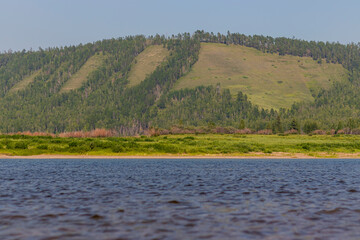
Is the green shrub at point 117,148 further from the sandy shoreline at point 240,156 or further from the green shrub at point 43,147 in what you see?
the green shrub at point 43,147

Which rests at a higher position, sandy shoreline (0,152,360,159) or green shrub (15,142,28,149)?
green shrub (15,142,28,149)

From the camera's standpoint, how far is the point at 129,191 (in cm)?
3138

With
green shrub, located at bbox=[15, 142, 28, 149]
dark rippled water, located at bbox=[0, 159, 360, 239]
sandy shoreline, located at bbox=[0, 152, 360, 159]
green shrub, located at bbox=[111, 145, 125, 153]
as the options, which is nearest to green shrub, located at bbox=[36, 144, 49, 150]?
green shrub, located at bbox=[15, 142, 28, 149]

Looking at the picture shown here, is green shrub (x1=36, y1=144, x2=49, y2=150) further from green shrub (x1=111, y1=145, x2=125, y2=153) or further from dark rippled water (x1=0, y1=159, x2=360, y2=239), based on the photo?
dark rippled water (x1=0, y1=159, x2=360, y2=239)

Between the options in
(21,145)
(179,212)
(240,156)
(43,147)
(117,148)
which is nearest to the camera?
(179,212)

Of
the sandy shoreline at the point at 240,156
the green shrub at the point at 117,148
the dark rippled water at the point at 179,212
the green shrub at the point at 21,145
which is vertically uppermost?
the dark rippled water at the point at 179,212

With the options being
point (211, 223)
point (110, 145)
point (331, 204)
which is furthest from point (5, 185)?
point (110, 145)

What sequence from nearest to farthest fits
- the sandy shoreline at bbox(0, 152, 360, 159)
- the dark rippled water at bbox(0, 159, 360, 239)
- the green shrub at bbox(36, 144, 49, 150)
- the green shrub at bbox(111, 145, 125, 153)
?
the dark rippled water at bbox(0, 159, 360, 239) → the sandy shoreline at bbox(0, 152, 360, 159) → the green shrub at bbox(111, 145, 125, 153) → the green shrub at bbox(36, 144, 49, 150)

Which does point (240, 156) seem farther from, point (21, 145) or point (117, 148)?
point (21, 145)

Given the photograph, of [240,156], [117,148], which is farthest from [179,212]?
[240,156]

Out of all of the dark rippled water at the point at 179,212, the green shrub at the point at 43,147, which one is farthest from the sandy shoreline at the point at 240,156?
the dark rippled water at the point at 179,212

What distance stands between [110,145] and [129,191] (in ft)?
212

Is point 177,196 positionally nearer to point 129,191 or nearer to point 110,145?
point 129,191

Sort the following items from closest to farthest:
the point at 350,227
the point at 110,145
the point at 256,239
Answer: the point at 256,239, the point at 350,227, the point at 110,145
